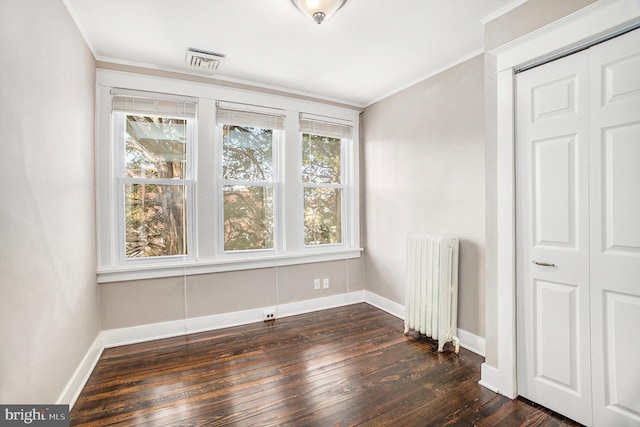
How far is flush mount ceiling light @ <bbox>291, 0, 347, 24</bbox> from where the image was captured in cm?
181

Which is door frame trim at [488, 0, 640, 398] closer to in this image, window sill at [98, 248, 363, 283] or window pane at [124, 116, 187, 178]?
window sill at [98, 248, 363, 283]

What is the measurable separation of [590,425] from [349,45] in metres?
3.01

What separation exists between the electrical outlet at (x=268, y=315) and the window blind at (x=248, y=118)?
2063mm

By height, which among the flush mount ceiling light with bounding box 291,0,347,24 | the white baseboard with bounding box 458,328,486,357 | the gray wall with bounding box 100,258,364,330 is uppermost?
the flush mount ceiling light with bounding box 291,0,347,24

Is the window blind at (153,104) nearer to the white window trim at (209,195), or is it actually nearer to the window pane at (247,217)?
the white window trim at (209,195)

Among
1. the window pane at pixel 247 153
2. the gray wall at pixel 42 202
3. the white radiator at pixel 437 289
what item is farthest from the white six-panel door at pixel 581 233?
the gray wall at pixel 42 202

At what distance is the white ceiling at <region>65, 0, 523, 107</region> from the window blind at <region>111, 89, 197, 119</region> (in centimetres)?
28

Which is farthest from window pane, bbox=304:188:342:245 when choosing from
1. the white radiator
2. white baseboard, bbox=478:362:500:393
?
white baseboard, bbox=478:362:500:393

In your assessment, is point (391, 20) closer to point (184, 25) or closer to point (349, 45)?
point (349, 45)

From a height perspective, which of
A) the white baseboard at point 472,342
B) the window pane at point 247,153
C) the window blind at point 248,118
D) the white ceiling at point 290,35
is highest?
the white ceiling at point 290,35

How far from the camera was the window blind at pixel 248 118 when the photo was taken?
10.1 ft

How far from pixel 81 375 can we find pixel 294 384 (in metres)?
1.50

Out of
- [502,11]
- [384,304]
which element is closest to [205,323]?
[384,304]

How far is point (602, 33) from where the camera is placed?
5.09 ft
